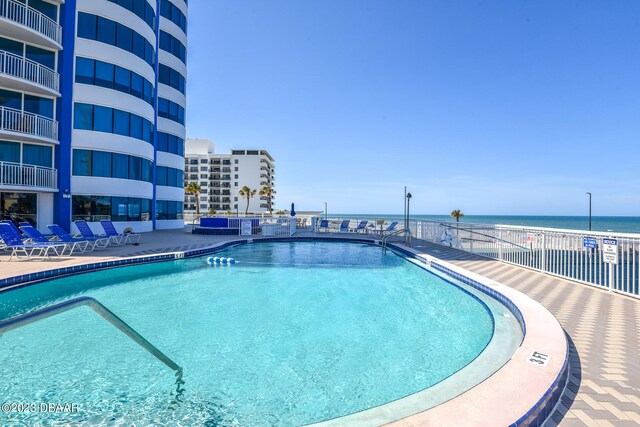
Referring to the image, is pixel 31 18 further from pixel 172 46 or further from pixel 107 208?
pixel 172 46

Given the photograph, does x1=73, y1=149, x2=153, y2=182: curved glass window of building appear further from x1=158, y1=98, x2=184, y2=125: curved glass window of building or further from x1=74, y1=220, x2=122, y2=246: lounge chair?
x1=158, y1=98, x2=184, y2=125: curved glass window of building

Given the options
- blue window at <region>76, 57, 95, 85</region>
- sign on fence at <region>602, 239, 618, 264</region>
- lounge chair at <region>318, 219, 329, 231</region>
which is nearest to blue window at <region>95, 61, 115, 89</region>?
blue window at <region>76, 57, 95, 85</region>

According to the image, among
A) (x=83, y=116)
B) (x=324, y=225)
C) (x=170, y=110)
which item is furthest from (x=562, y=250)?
(x=170, y=110)

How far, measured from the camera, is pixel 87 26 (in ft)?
49.7

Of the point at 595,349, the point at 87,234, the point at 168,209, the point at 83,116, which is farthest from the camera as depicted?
the point at 168,209

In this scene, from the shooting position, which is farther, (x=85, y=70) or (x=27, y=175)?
(x=85, y=70)

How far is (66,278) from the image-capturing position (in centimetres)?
774

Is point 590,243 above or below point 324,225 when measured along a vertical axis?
above

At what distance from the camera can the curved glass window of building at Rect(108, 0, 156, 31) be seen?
53.6 ft

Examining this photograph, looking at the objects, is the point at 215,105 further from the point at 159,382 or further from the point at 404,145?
the point at 159,382

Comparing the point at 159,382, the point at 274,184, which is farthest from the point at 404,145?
the point at 274,184

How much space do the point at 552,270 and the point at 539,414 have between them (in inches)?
256

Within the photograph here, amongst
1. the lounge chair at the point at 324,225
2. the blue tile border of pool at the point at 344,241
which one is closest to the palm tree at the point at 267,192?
the lounge chair at the point at 324,225

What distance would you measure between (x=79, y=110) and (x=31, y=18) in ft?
12.6
